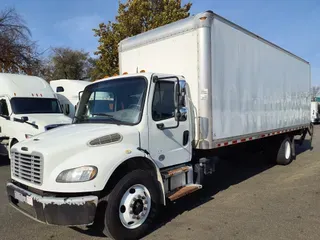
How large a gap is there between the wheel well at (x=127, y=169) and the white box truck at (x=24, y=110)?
6126 mm

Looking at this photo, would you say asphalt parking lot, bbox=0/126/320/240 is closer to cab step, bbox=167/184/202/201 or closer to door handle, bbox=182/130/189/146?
cab step, bbox=167/184/202/201

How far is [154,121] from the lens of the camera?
4641mm

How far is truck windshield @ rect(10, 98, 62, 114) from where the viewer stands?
410 inches

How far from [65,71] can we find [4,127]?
107 ft

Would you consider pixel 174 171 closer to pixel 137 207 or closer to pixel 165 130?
pixel 165 130

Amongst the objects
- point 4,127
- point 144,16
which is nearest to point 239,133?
point 4,127

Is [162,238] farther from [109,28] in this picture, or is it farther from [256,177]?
[109,28]

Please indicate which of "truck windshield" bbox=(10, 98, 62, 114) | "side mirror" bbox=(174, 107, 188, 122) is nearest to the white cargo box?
"side mirror" bbox=(174, 107, 188, 122)

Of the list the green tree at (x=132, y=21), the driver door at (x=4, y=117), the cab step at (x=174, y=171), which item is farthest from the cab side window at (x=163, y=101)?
the green tree at (x=132, y=21)

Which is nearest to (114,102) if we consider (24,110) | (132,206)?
(132,206)

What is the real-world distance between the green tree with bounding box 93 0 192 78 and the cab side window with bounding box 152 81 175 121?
1402 centimetres

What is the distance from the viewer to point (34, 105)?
1084 centimetres

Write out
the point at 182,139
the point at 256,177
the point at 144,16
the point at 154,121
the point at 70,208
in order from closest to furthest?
the point at 70,208
the point at 154,121
the point at 182,139
the point at 256,177
the point at 144,16

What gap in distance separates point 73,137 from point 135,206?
130 centimetres
